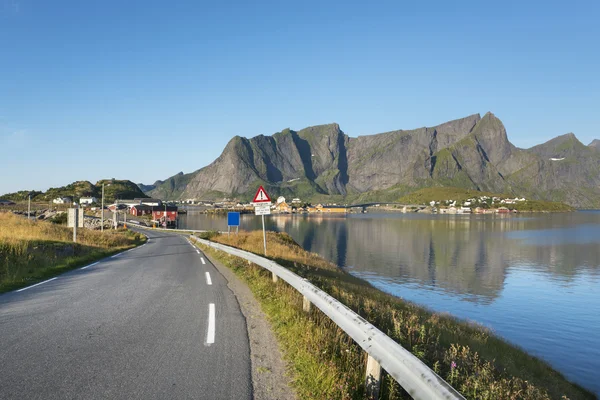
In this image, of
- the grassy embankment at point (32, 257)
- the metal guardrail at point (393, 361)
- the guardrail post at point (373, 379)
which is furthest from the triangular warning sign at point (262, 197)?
the guardrail post at point (373, 379)

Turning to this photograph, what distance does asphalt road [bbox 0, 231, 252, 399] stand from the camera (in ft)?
15.8

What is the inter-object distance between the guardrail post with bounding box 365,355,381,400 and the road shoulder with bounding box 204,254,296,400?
37.5 inches

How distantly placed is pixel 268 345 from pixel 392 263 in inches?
1643

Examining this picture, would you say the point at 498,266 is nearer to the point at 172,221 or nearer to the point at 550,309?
the point at 550,309

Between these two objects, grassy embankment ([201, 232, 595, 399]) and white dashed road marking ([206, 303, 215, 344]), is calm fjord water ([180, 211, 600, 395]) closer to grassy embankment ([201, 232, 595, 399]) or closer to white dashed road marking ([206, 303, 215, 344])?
grassy embankment ([201, 232, 595, 399])

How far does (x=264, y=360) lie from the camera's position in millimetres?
6137

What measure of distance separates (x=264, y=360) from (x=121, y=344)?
2.42m

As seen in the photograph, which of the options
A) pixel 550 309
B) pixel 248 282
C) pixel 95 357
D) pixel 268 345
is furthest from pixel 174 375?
pixel 550 309

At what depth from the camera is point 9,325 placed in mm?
7281

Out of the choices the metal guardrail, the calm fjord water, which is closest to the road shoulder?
the metal guardrail

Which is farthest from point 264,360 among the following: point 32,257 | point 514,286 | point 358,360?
point 514,286

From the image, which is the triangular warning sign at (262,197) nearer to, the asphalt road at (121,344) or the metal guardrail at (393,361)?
the asphalt road at (121,344)

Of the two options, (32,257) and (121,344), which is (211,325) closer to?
(121,344)

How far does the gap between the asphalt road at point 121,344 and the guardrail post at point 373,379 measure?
1.48 m
